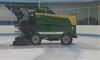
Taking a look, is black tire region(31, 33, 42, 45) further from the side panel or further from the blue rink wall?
the blue rink wall

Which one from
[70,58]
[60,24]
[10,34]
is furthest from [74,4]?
[70,58]

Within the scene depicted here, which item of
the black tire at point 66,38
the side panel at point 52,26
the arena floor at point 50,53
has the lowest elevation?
the arena floor at point 50,53

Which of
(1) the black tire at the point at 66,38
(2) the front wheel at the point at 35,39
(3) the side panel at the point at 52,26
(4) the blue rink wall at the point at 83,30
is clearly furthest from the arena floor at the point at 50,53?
(4) the blue rink wall at the point at 83,30

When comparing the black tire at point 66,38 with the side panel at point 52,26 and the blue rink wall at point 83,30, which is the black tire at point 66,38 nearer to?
the side panel at point 52,26

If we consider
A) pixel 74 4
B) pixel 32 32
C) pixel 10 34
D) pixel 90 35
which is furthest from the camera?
pixel 74 4

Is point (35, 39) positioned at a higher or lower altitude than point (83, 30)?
lower

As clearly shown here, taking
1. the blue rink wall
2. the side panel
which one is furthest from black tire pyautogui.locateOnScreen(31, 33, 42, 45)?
the blue rink wall

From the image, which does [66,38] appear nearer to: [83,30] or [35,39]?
[35,39]

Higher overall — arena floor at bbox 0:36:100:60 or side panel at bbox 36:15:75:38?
side panel at bbox 36:15:75:38

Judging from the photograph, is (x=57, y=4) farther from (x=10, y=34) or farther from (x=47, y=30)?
(x=47, y=30)

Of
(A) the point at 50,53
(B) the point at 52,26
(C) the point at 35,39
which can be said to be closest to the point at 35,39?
(C) the point at 35,39

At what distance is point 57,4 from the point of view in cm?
1630

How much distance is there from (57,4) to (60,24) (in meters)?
8.93

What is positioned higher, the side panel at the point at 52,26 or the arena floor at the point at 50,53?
the side panel at the point at 52,26
